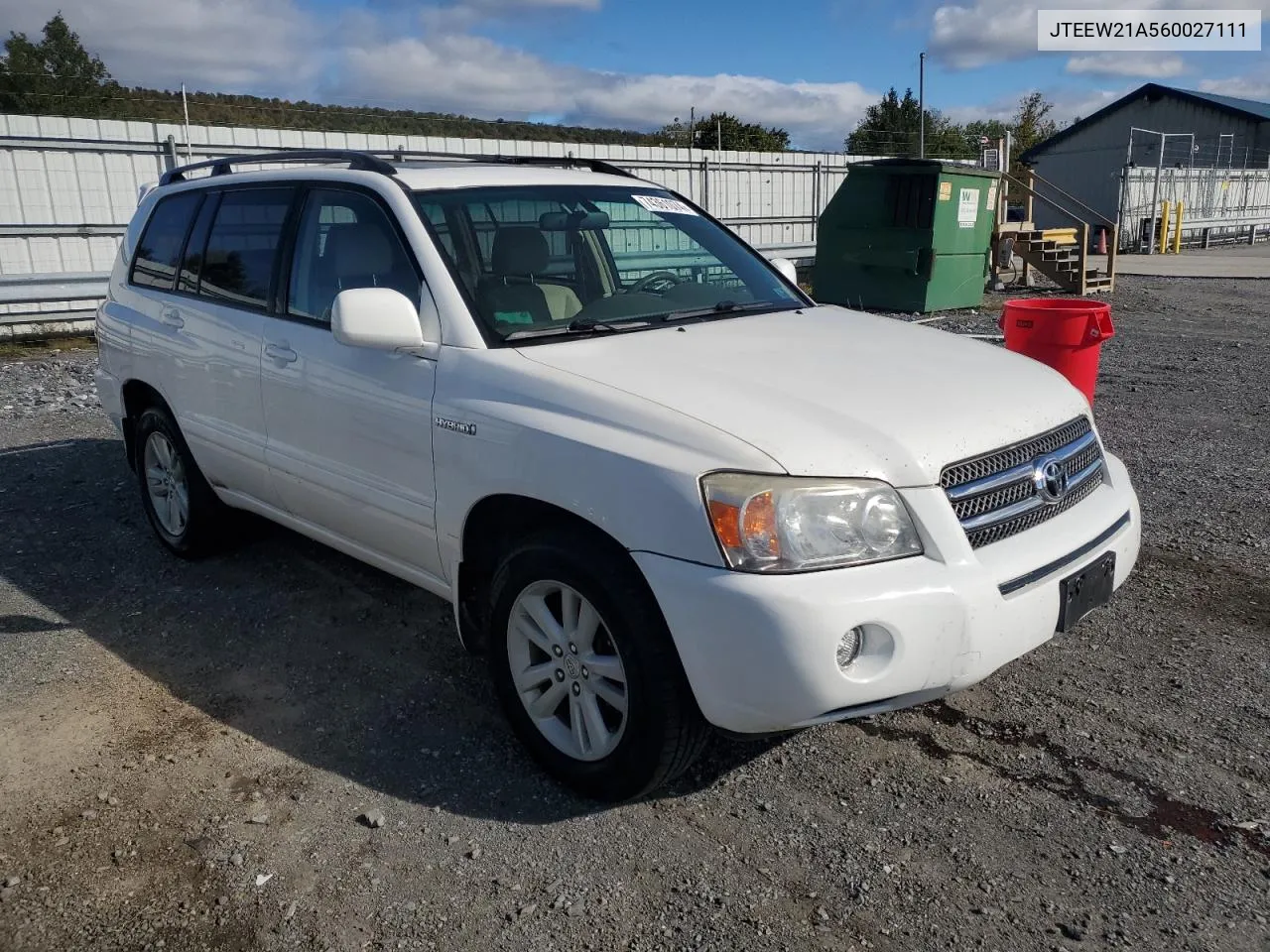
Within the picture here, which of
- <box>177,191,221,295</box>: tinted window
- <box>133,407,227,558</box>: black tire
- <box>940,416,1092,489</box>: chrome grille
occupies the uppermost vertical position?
<box>177,191,221,295</box>: tinted window

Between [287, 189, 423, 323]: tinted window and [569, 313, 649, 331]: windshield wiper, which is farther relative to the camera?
[287, 189, 423, 323]: tinted window

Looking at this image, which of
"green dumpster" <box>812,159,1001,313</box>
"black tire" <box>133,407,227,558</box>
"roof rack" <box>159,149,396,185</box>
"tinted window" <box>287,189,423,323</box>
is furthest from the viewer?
"green dumpster" <box>812,159,1001,313</box>

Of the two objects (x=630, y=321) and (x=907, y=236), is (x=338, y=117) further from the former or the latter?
(x=630, y=321)

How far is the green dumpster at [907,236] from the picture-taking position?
44.9 ft

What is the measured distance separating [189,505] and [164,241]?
1.30 metres

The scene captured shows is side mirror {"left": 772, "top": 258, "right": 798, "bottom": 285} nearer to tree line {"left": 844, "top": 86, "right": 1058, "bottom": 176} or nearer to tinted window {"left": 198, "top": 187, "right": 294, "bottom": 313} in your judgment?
tinted window {"left": 198, "top": 187, "right": 294, "bottom": 313}

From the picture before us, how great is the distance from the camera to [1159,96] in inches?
1762

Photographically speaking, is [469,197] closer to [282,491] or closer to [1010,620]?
[282,491]

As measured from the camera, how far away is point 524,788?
3062 millimetres

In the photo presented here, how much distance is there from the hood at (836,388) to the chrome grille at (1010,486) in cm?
4

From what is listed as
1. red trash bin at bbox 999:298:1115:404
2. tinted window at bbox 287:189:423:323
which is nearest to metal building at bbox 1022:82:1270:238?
red trash bin at bbox 999:298:1115:404

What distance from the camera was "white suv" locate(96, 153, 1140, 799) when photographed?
2.50m

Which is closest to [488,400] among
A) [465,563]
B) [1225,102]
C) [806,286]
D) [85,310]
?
[465,563]

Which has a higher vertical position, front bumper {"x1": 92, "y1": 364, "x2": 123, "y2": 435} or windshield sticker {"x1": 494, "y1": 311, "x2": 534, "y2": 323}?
windshield sticker {"x1": 494, "y1": 311, "x2": 534, "y2": 323}
